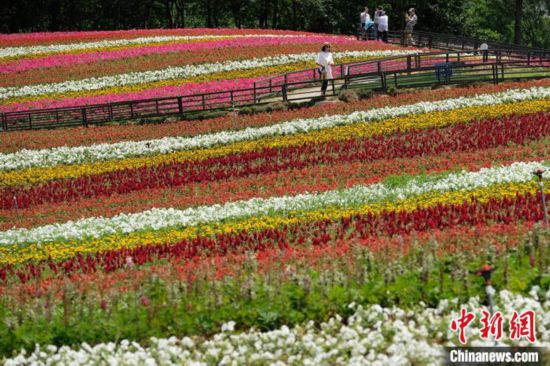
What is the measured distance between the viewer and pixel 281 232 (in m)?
16.1

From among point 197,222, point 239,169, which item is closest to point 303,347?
point 197,222

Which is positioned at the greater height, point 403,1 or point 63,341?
point 403,1

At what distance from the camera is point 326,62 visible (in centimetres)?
3425

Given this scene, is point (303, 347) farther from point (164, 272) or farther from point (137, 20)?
point (137, 20)

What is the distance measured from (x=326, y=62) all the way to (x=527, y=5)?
2581 inches

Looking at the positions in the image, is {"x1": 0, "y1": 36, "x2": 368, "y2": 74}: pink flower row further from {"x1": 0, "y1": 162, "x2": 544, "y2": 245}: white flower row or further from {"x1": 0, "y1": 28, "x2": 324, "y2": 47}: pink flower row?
{"x1": 0, "y1": 162, "x2": 544, "y2": 245}: white flower row

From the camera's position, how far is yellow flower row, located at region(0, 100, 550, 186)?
1089 inches

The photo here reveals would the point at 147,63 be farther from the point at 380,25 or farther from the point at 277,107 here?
the point at 277,107

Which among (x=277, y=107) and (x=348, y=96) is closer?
(x=348, y=96)

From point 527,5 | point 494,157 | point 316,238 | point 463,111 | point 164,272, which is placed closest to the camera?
point 164,272

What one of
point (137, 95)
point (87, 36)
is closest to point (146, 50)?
point (87, 36)

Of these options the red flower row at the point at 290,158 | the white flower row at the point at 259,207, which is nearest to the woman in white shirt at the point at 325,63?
the red flower row at the point at 290,158

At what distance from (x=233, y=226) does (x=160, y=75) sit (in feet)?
107

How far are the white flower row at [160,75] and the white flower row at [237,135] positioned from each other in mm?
16748
